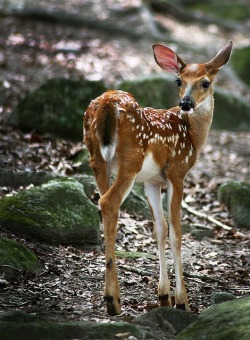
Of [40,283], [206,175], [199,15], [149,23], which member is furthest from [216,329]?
[199,15]

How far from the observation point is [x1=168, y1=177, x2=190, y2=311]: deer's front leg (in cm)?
595

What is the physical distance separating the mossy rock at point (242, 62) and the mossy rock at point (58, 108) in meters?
6.85

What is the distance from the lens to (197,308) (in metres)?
6.21

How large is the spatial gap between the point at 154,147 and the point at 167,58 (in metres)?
1.19

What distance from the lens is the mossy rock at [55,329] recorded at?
4.59 m

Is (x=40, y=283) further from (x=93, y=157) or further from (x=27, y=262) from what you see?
(x=93, y=157)

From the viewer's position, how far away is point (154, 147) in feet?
19.1

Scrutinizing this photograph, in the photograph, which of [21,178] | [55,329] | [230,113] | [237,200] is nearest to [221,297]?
[55,329]

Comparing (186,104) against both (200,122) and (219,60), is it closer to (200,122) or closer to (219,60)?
(200,122)

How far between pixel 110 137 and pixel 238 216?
4.36m

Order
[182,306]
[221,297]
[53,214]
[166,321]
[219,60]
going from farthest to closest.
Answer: [53,214], [219,60], [221,297], [182,306], [166,321]

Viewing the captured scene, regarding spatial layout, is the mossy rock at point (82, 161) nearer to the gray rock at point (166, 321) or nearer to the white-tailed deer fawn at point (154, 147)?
the white-tailed deer fawn at point (154, 147)

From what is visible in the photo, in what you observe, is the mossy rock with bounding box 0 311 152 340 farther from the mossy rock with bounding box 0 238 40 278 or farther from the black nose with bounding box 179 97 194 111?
the black nose with bounding box 179 97 194 111

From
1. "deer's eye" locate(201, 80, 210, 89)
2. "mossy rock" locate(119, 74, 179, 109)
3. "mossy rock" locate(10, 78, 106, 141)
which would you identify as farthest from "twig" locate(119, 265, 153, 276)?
"mossy rock" locate(119, 74, 179, 109)
